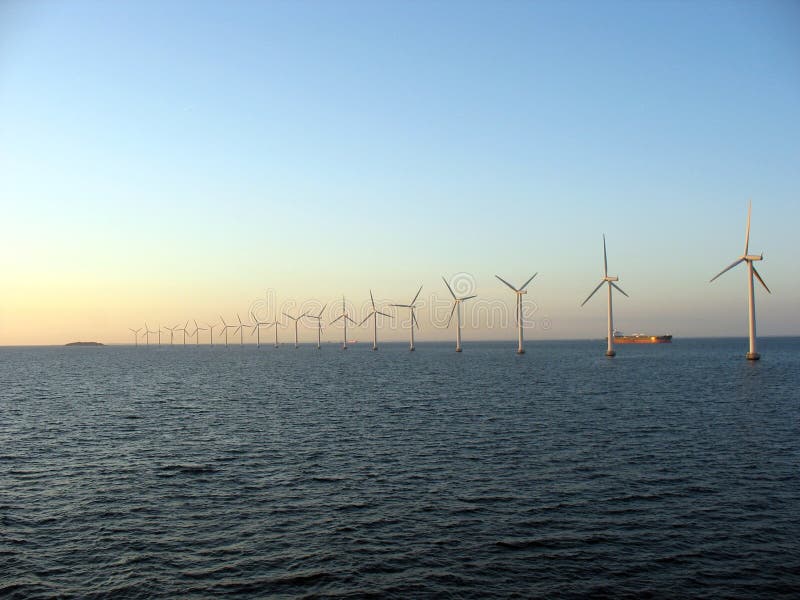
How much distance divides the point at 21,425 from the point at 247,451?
1117 inches

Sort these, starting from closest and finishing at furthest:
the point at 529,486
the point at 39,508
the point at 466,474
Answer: the point at 39,508 < the point at 529,486 < the point at 466,474

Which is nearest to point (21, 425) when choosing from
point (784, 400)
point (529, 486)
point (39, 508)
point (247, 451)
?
point (247, 451)

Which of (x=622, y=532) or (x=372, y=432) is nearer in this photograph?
(x=622, y=532)

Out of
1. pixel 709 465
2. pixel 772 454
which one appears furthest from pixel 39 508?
pixel 772 454

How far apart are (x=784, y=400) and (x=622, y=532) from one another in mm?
58445

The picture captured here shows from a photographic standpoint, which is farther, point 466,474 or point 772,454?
point 772,454

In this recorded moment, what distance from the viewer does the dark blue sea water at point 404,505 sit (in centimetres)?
2058

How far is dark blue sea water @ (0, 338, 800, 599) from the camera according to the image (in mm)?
20578

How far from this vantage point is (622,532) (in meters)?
24.7

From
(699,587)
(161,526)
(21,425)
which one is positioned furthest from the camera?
(21,425)

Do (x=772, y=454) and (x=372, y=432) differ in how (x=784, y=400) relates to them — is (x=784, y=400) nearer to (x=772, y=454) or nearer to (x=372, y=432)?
(x=772, y=454)

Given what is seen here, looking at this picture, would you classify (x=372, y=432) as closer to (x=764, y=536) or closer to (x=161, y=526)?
(x=161, y=526)

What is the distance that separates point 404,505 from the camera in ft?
93.7

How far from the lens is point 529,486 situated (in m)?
31.5
